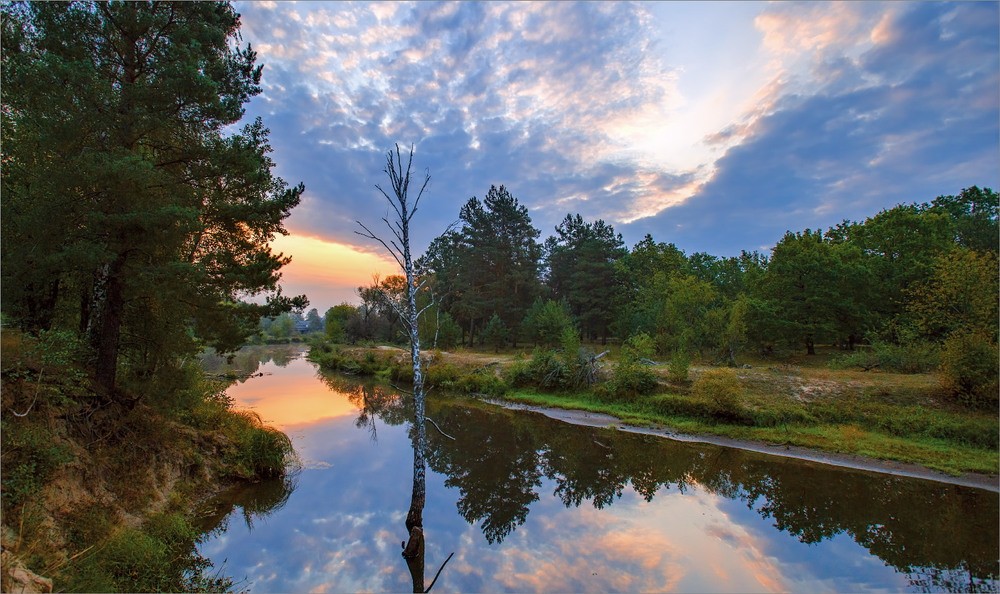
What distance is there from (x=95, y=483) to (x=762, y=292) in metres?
40.3

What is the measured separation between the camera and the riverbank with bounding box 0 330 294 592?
5.68 m

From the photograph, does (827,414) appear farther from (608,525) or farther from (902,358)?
(608,525)

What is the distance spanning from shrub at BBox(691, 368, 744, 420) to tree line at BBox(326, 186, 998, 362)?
3578mm

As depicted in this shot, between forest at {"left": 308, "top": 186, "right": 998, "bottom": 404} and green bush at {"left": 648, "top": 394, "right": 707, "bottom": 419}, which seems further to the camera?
green bush at {"left": 648, "top": 394, "right": 707, "bottom": 419}

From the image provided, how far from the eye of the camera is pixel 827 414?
16000 mm

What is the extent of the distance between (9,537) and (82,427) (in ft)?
11.5

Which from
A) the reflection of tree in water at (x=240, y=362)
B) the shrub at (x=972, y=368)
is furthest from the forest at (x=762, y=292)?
the reflection of tree in water at (x=240, y=362)

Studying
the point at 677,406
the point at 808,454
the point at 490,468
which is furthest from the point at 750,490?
the point at 490,468

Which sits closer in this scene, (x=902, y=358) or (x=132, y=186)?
Answer: (x=132, y=186)

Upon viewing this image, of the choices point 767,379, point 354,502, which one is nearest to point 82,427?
point 354,502

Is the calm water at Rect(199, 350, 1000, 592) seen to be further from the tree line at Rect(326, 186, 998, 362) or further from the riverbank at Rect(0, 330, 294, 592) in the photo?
the tree line at Rect(326, 186, 998, 362)

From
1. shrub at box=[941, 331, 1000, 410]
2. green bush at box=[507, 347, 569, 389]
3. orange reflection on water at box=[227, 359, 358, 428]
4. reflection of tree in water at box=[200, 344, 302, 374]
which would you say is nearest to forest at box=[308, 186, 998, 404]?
shrub at box=[941, 331, 1000, 410]

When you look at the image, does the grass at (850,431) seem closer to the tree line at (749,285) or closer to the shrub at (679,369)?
the shrub at (679,369)

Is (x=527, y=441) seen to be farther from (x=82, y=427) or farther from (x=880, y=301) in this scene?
(x=880, y=301)
